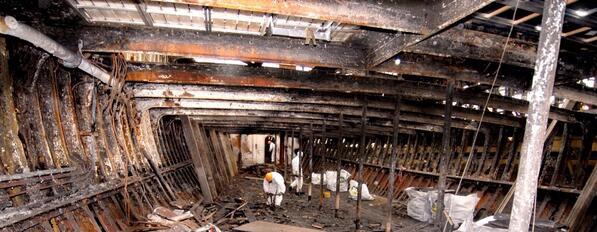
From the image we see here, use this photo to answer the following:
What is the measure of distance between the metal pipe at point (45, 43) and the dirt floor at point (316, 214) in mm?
4598

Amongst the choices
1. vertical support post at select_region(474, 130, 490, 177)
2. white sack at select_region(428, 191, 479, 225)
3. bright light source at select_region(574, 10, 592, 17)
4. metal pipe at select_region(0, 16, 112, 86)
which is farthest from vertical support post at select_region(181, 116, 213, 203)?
bright light source at select_region(574, 10, 592, 17)

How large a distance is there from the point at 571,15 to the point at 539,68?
152cm

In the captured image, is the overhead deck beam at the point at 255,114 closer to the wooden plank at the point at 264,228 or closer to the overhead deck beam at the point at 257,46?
the wooden plank at the point at 264,228

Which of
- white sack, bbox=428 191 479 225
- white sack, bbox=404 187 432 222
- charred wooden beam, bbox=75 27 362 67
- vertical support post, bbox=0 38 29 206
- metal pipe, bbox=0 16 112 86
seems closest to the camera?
metal pipe, bbox=0 16 112 86

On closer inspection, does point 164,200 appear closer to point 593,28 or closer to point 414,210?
point 414,210

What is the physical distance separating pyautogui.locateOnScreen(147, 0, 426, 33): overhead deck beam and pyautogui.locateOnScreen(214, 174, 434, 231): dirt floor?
6012 millimetres

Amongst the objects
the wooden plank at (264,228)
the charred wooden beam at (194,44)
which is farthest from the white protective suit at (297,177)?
the charred wooden beam at (194,44)

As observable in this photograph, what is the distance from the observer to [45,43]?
11.6 ft

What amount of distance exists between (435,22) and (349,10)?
839 millimetres

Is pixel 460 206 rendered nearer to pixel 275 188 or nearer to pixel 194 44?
pixel 275 188

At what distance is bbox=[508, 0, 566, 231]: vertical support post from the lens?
222 cm

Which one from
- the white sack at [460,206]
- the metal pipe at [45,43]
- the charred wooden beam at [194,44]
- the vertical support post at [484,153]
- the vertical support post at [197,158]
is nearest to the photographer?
the metal pipe at [45,43]

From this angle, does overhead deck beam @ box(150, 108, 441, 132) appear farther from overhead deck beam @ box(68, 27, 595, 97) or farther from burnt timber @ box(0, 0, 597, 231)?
overhead deck beam @ box(68, 27, 595, 97)

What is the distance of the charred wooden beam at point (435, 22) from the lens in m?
2.70
